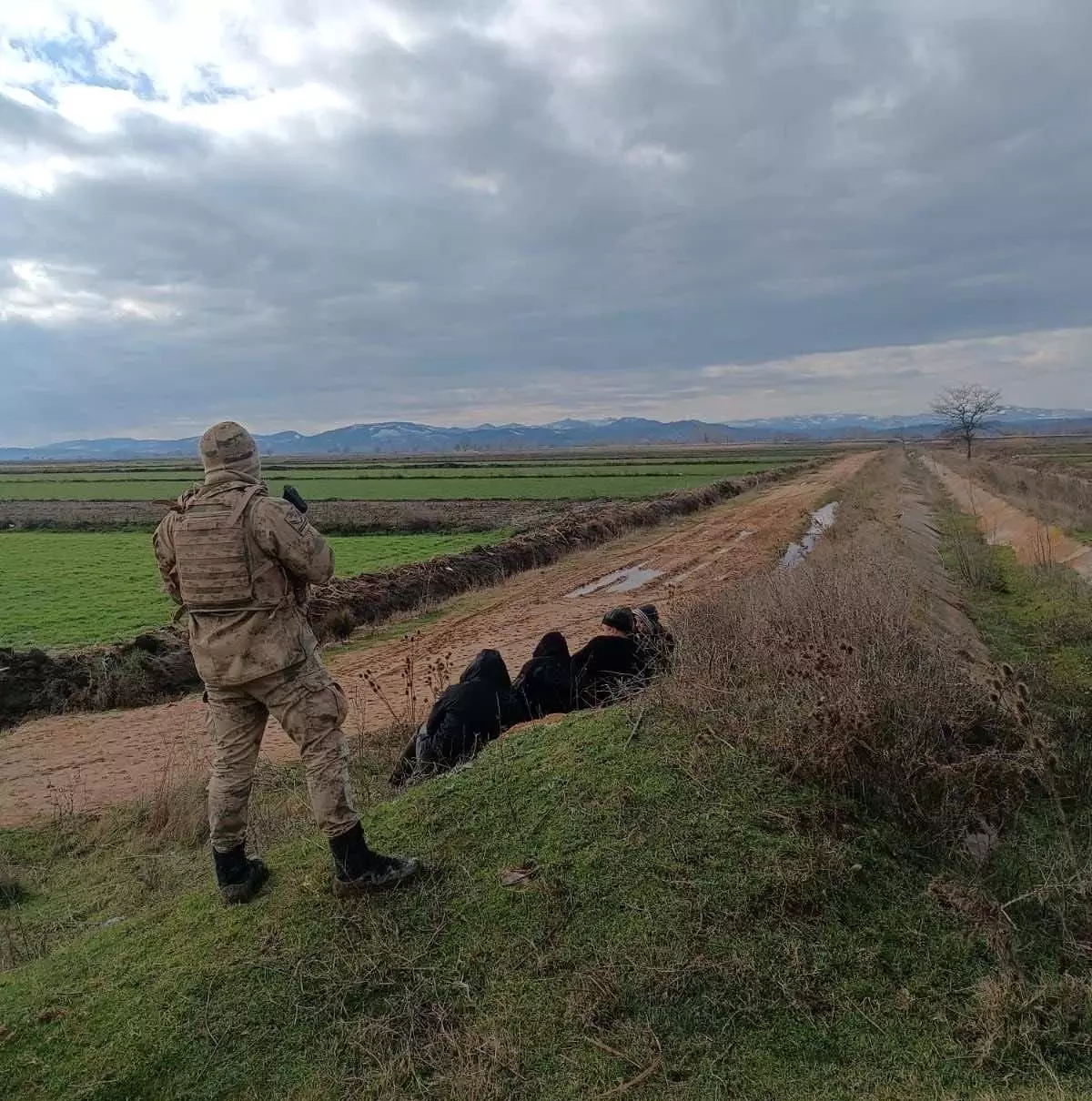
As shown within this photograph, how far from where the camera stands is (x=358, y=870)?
4008 millimetres

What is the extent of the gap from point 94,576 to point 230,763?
23.4 m

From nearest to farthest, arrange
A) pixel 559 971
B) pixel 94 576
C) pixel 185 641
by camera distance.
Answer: pixel 559 971, pixel 185 641, pixel 94 576

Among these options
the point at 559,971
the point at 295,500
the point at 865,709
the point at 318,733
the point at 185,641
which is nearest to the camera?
the point at 559,971

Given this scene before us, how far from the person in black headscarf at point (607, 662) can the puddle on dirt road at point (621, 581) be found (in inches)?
428

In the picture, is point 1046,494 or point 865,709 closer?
point 865,709

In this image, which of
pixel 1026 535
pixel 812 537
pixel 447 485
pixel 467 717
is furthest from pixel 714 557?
pixel 447 485

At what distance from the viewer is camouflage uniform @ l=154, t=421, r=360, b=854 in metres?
4.04

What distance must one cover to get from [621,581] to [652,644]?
13.4 m

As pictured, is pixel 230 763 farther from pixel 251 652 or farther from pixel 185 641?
pixel 185 641

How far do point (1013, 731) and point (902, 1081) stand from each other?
300 cm

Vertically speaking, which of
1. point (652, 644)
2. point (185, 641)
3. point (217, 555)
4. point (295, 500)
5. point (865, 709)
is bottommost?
point (185, 641)

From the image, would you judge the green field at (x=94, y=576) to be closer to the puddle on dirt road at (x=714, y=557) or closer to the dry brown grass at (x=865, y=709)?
the puddle on dirt road at (x=714, y=557)

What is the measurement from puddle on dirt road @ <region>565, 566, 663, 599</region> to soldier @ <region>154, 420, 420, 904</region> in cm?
1443

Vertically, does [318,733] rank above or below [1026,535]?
above
